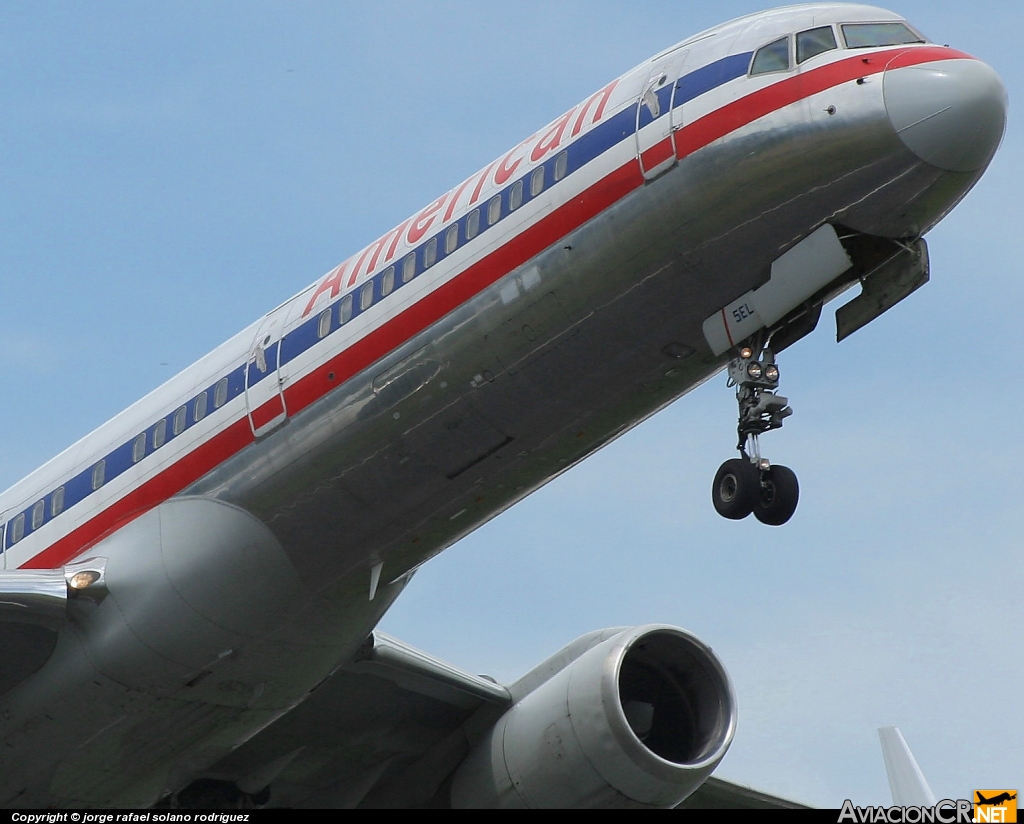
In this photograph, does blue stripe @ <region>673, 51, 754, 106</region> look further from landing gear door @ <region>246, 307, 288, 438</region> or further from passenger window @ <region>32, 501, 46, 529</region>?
passenger window @ <region>32, 501, 46, 529</region>

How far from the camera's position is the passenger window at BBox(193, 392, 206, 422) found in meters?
22.3

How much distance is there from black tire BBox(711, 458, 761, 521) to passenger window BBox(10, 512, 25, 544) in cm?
883

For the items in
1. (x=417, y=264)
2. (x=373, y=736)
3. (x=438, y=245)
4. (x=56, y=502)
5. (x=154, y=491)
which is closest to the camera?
(x=438, y=245)

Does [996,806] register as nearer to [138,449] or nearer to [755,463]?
[755,463]

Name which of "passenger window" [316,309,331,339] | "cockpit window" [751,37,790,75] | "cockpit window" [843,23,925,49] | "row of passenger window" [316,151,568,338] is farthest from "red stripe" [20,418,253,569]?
"cockpit window" [843,23,925,49]

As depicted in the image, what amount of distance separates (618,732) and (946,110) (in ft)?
29.0

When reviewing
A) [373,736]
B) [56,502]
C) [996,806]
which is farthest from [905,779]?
[56,502]

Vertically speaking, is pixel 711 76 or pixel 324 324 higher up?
pixel 711 76

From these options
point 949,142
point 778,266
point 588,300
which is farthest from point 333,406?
point 949,142

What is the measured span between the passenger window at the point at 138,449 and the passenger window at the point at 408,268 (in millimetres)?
3827

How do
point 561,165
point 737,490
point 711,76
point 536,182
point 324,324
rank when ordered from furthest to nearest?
point 324,324 → point 536,182 → point 561,165 → point 711,76 → point 737,490

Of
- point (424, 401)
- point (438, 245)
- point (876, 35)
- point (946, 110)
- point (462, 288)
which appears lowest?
point (424, 401)

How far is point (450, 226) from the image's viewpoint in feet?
68.7

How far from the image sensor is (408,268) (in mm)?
21125
